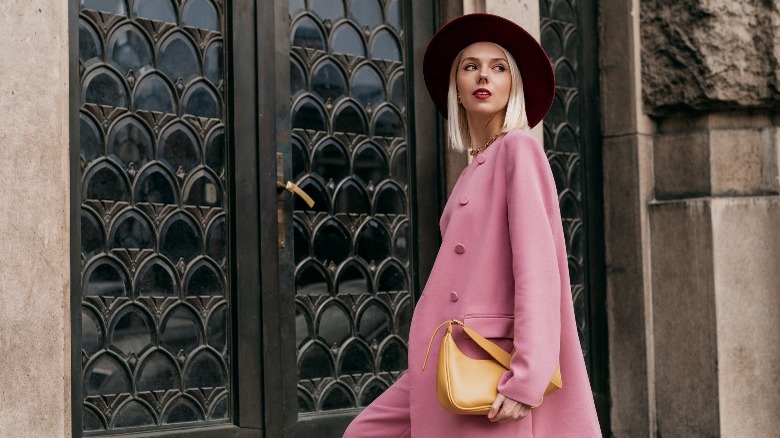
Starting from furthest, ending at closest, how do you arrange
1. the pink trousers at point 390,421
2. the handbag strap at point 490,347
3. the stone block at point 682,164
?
the stone block at point 682,164 → the pink trousers at point 390,421 → the handbag strap at point 490,347

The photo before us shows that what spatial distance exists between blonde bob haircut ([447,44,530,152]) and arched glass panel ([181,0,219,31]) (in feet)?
5.12

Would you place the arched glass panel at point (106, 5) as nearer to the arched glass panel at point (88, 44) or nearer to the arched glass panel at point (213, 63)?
the arched glass panel at point (88, 44)

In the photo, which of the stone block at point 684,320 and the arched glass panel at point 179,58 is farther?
the stone block at point 684,320

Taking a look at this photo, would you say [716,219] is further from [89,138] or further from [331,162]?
[89,138]

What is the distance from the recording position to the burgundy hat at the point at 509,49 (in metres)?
3.76

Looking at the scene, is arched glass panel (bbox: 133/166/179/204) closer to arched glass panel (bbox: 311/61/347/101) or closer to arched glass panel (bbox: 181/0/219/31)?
arched glass panel (bbox: 181/0/219/31)

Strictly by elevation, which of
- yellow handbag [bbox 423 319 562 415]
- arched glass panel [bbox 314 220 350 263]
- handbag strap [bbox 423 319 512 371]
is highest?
arched glass panel [bbox 314 220 350 263]

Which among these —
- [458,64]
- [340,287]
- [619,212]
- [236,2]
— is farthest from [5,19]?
[619,212]

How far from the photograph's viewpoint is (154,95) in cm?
498

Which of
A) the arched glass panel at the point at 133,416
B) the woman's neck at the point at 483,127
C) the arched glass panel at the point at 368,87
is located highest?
the arched glass panel at the point at 368,87

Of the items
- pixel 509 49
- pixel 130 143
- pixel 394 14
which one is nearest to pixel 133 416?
pixel 130 143

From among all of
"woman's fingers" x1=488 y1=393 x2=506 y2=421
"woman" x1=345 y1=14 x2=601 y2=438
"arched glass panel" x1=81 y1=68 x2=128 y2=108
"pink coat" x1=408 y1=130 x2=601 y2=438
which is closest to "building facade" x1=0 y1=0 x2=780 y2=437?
"arched glass panel" x1=81 y1=68 x2=128 y2=108

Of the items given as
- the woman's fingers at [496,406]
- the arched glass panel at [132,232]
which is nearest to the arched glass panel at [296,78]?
the arched glass panel at [132,232]

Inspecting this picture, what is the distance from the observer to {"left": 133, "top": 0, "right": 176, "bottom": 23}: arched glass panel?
16.2 feet
